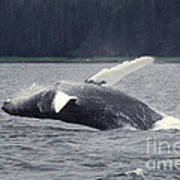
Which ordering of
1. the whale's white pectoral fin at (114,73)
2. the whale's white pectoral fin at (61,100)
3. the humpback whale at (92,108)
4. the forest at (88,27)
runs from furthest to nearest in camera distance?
the forest at (88,27)
the whale's white pectoral fin at (114,73)
the humpback whale at (92,108)
the whale's white pectoral fin at (61,100)

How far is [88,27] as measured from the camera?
149625 mm

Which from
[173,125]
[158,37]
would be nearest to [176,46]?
[158,37]

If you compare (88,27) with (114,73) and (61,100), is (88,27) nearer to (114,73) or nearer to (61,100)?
(114,73)

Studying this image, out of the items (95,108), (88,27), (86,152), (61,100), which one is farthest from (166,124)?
(88,27)

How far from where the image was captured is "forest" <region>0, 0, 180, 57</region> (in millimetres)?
143625

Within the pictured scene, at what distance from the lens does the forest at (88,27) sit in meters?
144

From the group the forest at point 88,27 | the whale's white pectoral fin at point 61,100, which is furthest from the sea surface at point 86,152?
the forest at point 88,27

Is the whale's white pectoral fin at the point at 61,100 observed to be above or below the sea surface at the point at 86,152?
above

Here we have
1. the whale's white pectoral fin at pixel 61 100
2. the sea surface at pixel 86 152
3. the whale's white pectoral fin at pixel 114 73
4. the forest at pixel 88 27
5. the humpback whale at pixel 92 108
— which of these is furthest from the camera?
the forest at pixel 88 27

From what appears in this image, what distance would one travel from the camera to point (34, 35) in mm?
149625

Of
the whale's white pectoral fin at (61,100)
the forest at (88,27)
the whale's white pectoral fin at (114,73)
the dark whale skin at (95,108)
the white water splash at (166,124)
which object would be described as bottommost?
the forest at (88,27)

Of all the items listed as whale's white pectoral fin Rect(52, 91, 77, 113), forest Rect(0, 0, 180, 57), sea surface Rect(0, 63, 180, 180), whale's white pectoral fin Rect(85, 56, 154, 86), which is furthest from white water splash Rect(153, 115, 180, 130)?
forest Rect(0, 0, 180, 57)

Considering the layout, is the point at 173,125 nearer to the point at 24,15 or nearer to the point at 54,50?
the point at 54,50

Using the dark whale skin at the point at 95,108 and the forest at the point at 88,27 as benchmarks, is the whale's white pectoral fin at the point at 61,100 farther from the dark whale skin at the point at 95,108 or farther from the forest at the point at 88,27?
the forest at the point at 88,27
